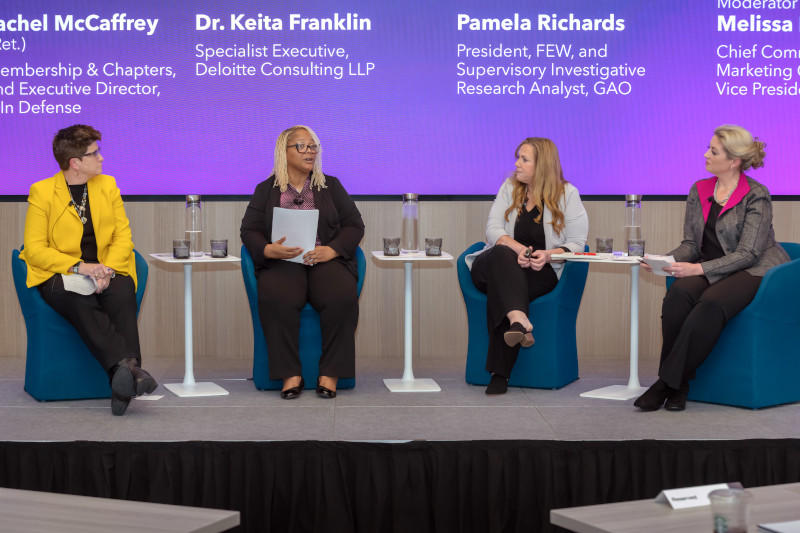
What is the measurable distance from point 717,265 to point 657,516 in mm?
2130

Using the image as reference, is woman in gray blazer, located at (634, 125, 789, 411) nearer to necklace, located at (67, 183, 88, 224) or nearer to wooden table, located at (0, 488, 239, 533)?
wooden table, located at (0, 488, 239, 533)

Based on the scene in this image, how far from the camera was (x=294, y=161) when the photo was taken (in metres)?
4.45

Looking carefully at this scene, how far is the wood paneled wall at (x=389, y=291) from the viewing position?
5.33m

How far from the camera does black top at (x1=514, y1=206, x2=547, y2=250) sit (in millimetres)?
4473

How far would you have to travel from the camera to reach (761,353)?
3926 mm

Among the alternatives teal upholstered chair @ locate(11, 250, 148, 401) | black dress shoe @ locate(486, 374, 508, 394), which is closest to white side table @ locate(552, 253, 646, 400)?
black dress shoe @ locate(486, 374, 508, 394)

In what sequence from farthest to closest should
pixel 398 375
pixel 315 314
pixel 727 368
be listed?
pixel 398 375
pixel 315 314
pixel 727 368

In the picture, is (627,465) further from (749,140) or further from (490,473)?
(749,140)

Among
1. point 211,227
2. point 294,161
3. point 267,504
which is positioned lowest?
point 267,504

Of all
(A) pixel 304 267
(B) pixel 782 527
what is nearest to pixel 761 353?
(A) pixel 304 267

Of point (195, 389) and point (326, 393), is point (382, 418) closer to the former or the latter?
point (326, 393)

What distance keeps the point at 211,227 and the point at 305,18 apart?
4.26ft

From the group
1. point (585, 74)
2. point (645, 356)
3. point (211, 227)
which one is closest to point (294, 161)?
point (211, 227)

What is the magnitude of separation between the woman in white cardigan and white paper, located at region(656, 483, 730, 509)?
1.97 meters
